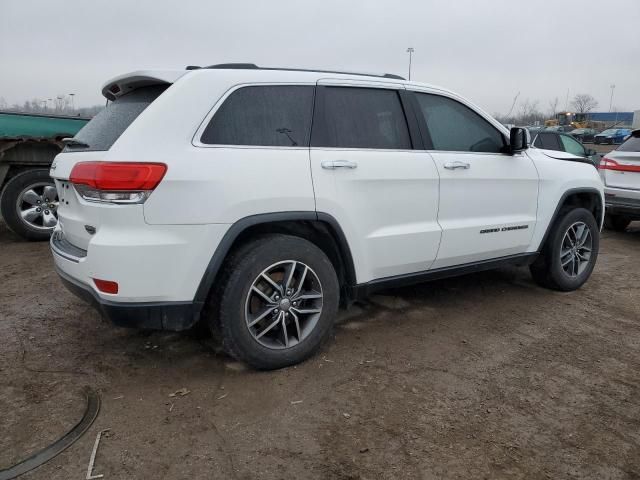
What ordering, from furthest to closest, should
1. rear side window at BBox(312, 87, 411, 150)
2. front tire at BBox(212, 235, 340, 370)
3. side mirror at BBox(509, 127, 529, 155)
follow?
side mirror at BBox(509, 127, 529, 155), rear side window at BBox(312, 87, 411, 150), front tire at BBox(212, 235, 340, 370)

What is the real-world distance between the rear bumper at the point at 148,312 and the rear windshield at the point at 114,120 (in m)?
0.85

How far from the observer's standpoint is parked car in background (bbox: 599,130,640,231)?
7.44 meters

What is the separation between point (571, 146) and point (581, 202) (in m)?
7.35

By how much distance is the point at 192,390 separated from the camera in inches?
121

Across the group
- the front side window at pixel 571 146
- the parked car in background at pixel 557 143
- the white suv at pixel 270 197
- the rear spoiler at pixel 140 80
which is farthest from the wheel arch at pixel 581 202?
the front side window at pixel 571 146

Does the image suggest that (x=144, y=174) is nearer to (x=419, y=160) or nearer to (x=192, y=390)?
(x=192, y=390)

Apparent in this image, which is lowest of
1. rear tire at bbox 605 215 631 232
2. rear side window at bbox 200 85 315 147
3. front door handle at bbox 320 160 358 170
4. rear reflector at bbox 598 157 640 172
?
rear tire at bbox 605 215 631 232

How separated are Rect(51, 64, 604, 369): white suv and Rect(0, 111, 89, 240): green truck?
3.70 meters

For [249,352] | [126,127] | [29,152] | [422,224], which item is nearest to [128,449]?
[249,352]

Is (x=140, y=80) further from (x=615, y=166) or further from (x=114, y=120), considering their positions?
(x=615, y=166)

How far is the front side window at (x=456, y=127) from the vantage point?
3.96 metres

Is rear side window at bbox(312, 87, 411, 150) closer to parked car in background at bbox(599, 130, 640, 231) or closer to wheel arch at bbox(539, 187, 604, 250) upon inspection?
wheel arch at bbox(539, 187, 604, 250)

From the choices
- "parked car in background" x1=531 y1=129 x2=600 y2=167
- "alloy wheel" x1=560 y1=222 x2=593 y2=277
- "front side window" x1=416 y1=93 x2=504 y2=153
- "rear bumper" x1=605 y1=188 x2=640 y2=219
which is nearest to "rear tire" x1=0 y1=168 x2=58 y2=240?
"front side window" x1=416 y1=93 x2=504 y2=153

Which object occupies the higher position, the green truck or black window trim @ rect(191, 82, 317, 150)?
black window trim @ rect(191, 82, 317, 150)
